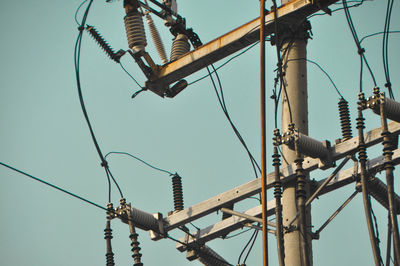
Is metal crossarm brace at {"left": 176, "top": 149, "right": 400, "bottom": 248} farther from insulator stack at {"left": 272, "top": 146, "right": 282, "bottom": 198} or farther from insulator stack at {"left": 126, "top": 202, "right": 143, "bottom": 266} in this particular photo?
insulator stack at {"left": 126, "top": 202, "right": 143, "bottom": 266}

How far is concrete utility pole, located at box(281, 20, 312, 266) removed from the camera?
9.83 metres

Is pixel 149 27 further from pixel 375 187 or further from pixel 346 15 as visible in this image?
pixel 375 187

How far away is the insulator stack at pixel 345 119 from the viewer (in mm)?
10125

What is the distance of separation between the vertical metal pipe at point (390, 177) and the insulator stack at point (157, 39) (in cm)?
339

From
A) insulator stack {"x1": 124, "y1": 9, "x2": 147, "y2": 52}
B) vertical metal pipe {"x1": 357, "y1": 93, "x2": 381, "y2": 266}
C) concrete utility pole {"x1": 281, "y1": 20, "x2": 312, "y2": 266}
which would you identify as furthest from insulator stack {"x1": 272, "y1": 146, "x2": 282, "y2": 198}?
insulator stack {"x1": 124, "y1": 9, "x2": 147, "y2": 52}

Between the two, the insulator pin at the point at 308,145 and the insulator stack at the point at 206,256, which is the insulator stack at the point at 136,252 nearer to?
the insulator stack at the point at 206,256

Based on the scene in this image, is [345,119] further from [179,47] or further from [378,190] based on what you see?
[179,47]

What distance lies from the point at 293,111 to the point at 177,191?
6.49ft

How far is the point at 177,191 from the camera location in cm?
1168

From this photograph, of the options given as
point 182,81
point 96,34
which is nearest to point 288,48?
point 182,81

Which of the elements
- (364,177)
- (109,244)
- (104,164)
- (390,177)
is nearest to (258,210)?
(109,244)

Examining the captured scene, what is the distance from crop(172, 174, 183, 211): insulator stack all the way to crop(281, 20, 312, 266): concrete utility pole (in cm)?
165

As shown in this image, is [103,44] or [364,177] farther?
[103,44]

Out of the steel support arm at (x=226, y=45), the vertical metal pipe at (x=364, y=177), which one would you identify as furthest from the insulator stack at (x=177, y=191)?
the vertical metal pipe at (x=364, y=177)
